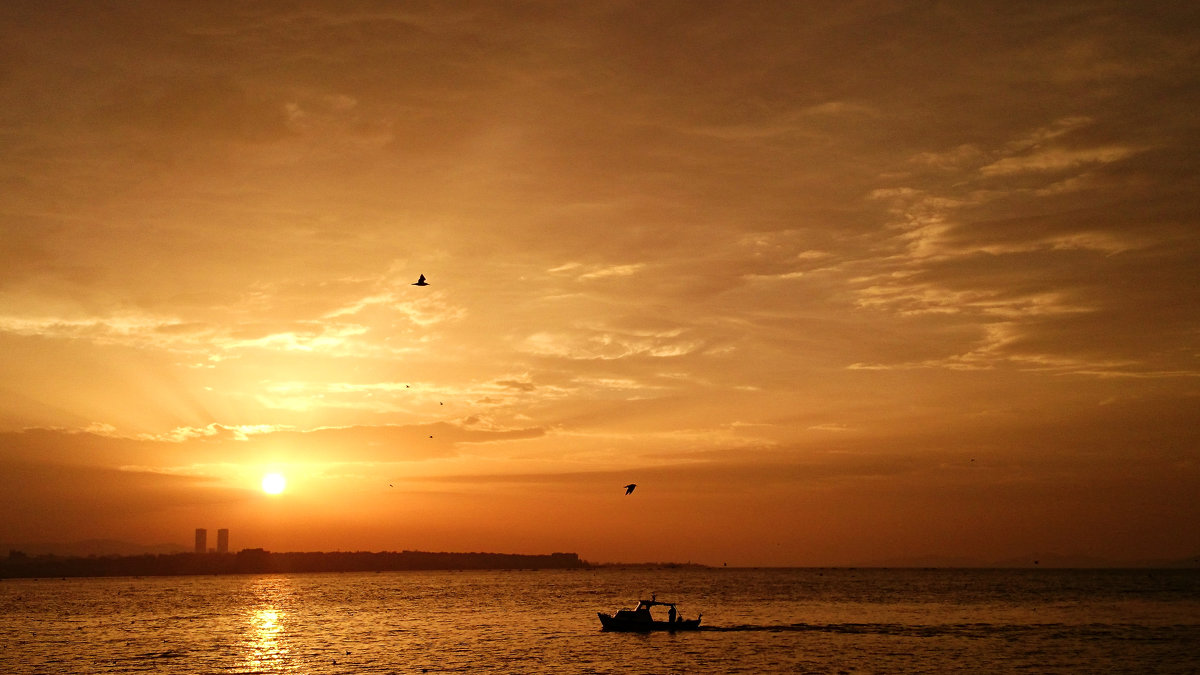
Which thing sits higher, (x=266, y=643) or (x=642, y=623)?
(x=642, y=623)

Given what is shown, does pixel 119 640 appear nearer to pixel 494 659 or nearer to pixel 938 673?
pixel 494 659

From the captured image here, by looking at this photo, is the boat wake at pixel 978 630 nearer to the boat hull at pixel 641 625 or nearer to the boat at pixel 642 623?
the boat hull at pixel 641 625

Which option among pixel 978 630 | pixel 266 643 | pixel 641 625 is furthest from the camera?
pixel 978 630

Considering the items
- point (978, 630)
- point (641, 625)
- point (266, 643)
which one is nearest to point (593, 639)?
point (641, 625)

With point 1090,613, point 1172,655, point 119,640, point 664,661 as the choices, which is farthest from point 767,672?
point 1090,613

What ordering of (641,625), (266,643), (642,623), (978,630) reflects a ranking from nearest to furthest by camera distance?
(266,643) → (641,625) → (642,623) → (978,630)

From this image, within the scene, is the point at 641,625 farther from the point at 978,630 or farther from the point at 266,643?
→ the point at 978,630

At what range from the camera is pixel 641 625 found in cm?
9044

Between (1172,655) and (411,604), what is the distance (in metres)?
114

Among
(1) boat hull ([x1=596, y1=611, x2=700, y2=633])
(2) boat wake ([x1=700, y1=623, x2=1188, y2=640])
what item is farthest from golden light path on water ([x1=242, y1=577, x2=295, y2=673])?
(2) boat wake ([x1=700, y1=623, x2=1188, y2=640])

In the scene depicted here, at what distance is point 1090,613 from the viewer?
4921 inches

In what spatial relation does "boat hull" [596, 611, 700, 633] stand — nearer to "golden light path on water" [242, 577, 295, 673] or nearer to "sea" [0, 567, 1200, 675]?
"sea" [0, 567, 1200, 675]

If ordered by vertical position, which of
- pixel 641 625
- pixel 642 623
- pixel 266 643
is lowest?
pixel 266 643

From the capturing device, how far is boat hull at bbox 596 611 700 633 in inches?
3559
